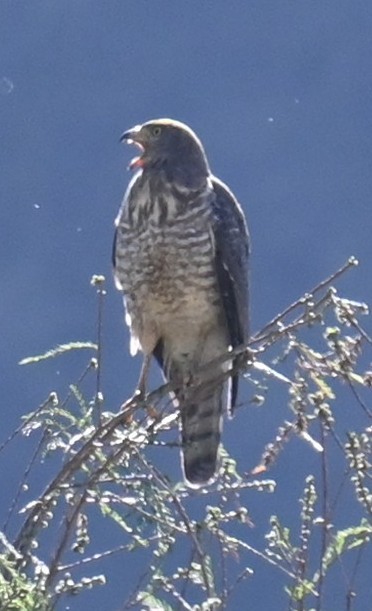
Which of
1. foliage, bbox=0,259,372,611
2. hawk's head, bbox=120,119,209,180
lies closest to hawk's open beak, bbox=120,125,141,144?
hawk's head, bbox=120,119,209,180

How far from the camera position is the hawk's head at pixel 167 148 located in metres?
5.39

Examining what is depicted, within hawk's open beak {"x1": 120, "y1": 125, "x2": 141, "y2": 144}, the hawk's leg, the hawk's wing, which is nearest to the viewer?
the hawk's leg

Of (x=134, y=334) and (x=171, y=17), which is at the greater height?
(x=171, y=17)

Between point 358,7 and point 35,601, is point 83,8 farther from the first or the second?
point 35,601

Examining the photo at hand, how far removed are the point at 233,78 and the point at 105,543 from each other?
2805 millimetres

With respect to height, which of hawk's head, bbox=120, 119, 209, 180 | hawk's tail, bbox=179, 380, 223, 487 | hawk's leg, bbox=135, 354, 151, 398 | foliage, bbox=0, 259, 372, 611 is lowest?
foliage, bbox=0, 259, 372, 611

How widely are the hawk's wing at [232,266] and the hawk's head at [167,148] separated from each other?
0.13 metres

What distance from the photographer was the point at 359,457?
3535mm

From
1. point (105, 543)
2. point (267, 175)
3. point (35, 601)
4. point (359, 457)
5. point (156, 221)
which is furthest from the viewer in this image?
point (267, 175)

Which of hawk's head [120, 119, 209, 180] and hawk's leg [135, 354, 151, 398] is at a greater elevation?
hawk's head [120, 119, 209, 180]

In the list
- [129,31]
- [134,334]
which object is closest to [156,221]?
[134,334]

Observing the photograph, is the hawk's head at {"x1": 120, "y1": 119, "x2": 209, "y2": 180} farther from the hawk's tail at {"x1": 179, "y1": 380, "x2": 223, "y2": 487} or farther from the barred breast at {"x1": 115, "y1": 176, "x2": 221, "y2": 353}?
the hawk's tail at {"x1": 179, "y1": 380, "x2": 223, "y2": 487}

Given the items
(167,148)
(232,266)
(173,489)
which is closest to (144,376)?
(232,266)

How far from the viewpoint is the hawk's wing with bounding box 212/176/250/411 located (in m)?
5.22
